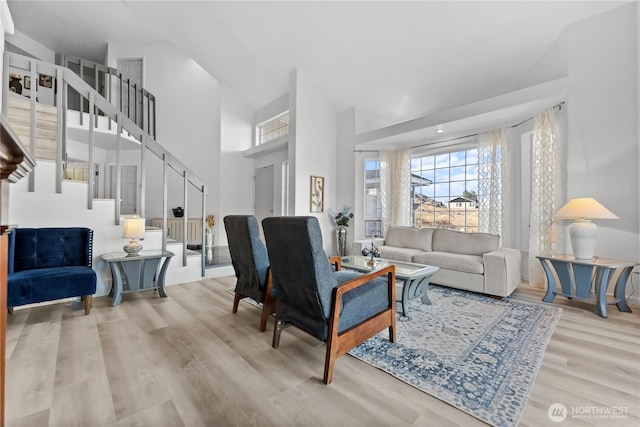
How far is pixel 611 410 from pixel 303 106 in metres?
5.20

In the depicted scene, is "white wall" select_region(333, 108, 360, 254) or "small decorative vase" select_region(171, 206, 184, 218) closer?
"white wall" select_region(333, 108, 360, 254)

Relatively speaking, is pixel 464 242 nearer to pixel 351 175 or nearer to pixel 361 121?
pixel 351 175

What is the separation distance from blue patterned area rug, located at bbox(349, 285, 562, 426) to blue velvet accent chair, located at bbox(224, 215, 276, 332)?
0.84 meters

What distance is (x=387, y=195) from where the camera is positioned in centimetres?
557

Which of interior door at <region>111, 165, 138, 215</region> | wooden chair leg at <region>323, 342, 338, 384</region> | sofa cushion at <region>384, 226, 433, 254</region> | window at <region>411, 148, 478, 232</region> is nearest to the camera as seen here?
wooden chair leg at <region>323, 342, 338, 384</region>

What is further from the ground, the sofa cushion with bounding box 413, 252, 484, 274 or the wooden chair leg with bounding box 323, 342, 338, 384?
the sofa cushion with bounding box 413, 252, 484, 274

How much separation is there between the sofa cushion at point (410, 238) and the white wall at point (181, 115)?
4511 millimetres

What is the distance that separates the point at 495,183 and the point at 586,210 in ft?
4.92

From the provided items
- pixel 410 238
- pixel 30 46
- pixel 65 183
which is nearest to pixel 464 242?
pixel 410 238

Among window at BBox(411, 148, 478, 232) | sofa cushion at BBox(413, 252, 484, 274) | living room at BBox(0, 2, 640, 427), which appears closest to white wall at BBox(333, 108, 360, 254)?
living room at BBox(0, 2, 640, 427)

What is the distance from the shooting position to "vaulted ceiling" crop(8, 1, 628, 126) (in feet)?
11.6

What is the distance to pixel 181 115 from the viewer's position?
6.81 meters

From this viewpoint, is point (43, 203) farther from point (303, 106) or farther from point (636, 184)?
point (636, 184)

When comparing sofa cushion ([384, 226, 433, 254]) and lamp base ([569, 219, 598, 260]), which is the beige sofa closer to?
sofa cushion ([384, 226, 433, 254])
